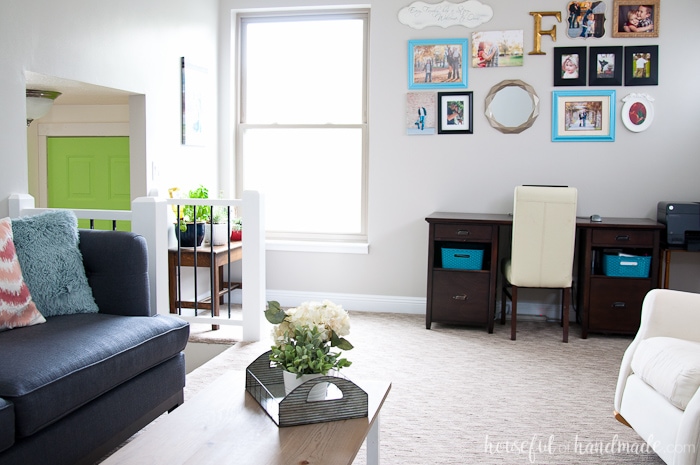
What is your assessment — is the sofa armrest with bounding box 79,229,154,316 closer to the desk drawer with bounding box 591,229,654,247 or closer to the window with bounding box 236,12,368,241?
the window with bounding box 236,12,368,241

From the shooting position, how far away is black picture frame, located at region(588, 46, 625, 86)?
14.9 ft

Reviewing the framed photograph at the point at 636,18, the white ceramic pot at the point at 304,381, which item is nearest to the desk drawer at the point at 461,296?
the framed photograph at the point at 636,18

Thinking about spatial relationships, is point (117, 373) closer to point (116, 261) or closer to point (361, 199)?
point (116, 261)

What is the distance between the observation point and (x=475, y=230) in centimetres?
430

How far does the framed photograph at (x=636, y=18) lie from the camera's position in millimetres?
4484

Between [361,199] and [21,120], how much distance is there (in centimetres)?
257

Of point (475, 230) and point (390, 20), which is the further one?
point (390, 20)

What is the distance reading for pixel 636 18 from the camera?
4.52m

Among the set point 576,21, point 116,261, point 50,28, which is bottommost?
point 116,261

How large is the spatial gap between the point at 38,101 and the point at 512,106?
3019mm

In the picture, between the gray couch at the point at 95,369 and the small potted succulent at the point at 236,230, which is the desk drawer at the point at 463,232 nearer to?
the small potted succulent at the point at 236,230

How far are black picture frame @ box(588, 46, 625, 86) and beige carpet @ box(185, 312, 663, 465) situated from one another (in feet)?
5.59

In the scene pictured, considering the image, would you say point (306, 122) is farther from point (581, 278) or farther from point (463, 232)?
point (581, 278)

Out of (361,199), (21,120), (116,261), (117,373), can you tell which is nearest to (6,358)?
(117,373)
